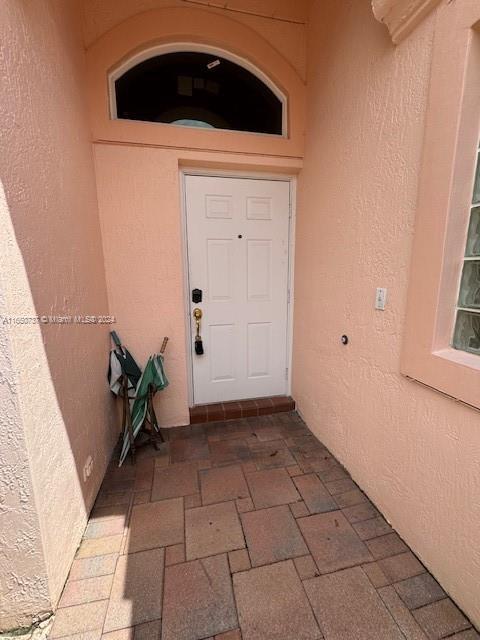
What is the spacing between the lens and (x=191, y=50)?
2.11m

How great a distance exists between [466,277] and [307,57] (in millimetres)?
2204

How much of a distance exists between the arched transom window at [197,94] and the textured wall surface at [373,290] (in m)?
0.41

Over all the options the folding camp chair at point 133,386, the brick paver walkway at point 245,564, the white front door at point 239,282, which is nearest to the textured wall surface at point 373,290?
the brick paver walkway at point 245,564

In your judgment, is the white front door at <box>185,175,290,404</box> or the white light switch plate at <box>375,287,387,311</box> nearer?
the white light switch plate at <box>375,287,387,311</box>

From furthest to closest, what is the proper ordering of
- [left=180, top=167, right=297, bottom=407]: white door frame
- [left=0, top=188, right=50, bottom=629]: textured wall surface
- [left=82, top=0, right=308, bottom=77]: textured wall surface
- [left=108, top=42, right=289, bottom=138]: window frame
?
1. [left=180, top=167, right=297, bottom=407]: white door frame
2. [left=108, top=42, right=289, bottom=138]: window frame
3. [left=82, top=0, right=308, bottom=77]: textured wall surface
4. [left=0, top=188, right=50, bottom=629]: textured wall surface

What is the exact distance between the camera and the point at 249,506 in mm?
1646

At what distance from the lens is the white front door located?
2363mm

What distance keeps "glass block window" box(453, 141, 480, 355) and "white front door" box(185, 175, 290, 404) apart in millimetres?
1541

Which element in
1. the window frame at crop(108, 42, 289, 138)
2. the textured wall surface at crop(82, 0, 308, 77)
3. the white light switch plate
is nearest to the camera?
the white light switch plate

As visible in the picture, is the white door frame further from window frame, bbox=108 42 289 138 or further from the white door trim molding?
the white door trim molding

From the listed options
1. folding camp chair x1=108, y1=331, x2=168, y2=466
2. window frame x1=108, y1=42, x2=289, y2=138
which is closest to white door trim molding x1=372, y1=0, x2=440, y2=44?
window frame x1=108, y1=42, x2=289, y2=138

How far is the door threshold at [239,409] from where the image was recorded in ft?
8.34

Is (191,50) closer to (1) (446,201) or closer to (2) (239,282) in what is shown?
(2) (239,282)

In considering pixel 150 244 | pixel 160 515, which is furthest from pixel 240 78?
pixel 160 515
